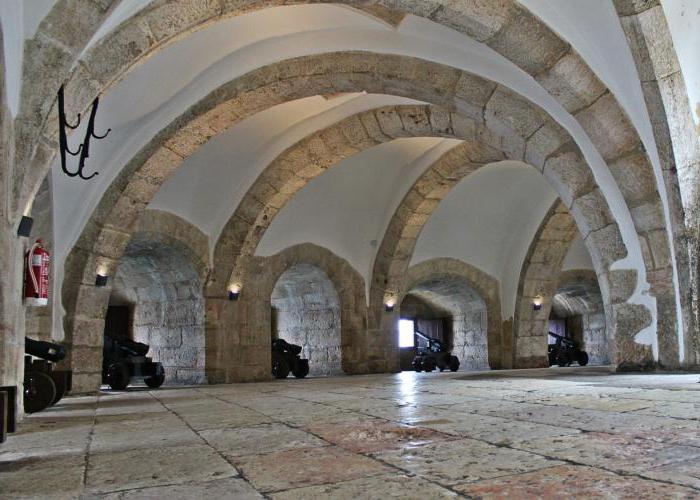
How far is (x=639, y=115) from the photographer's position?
5.74 metres

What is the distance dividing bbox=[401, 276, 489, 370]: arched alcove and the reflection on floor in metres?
9.67

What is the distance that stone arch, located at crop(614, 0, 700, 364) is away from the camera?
5066mm

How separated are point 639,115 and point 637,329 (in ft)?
6.68

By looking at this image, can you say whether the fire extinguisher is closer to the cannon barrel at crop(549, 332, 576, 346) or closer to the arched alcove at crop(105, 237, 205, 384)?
the arched alcove at crop(105, 237, 205, 384)

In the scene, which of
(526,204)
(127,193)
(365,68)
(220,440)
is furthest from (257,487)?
(526,204)

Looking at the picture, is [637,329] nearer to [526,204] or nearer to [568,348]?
[526,204]

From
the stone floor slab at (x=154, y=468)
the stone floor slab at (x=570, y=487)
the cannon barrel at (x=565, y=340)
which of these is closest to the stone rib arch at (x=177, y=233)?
the stone floor slab at (x=154, y=468)

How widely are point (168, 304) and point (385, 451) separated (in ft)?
30.5

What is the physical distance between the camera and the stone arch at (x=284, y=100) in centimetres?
691

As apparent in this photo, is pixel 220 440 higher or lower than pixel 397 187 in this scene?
lower

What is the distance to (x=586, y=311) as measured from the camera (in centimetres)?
1819

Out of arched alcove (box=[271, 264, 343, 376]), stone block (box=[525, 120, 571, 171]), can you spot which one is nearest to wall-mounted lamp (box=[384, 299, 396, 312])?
arched alcove (box=[271, 264, 343, 376])

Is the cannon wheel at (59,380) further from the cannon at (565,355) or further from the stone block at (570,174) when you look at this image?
the cannon at (565,355)

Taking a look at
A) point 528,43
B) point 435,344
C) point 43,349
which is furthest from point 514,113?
point 435,344
